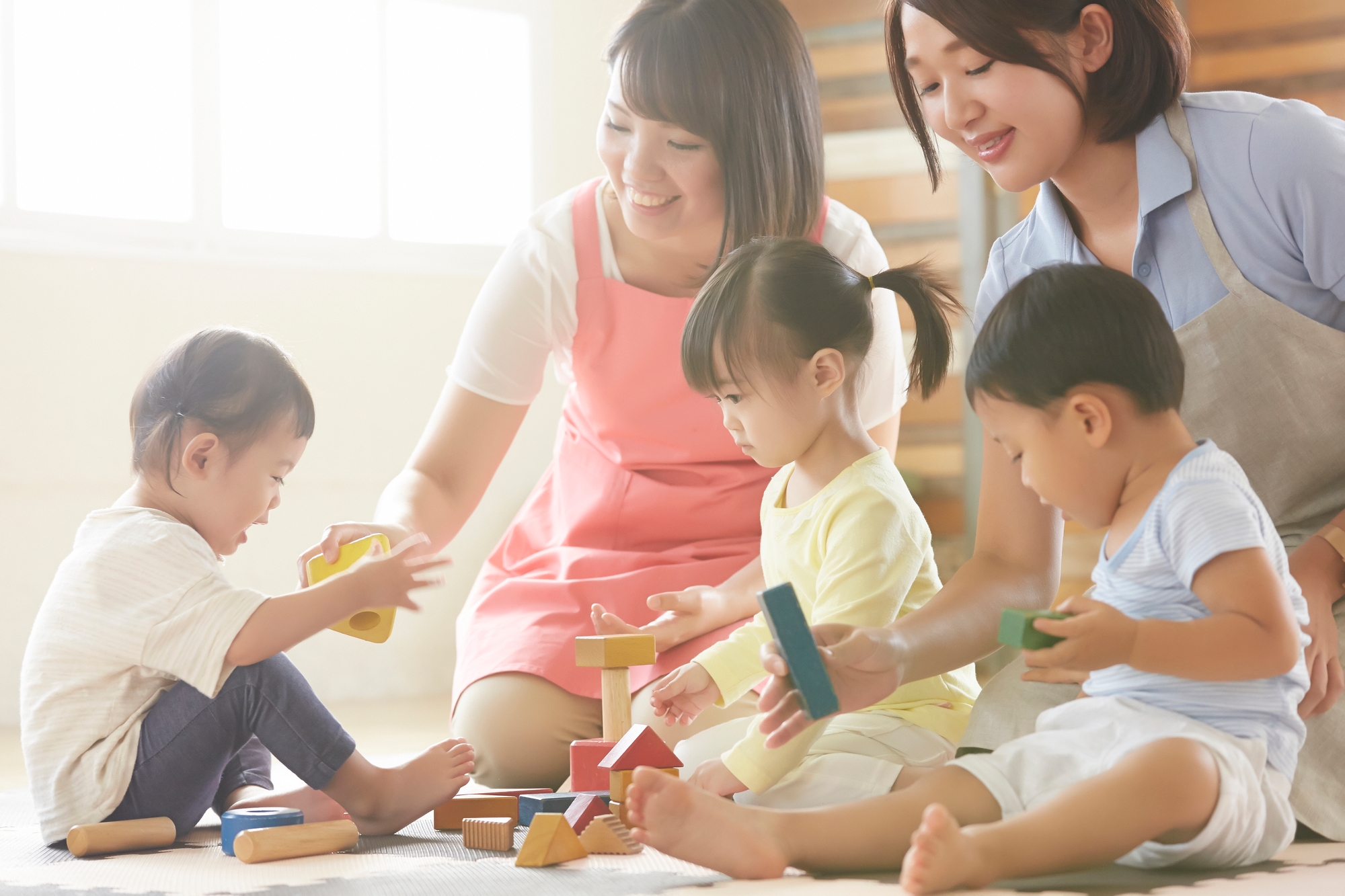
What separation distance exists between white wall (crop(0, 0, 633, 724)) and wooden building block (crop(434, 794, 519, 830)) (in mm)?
1639

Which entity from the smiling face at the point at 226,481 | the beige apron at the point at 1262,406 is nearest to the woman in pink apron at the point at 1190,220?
the beige apron at the point at 1262,406

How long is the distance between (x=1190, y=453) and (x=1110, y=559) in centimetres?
10

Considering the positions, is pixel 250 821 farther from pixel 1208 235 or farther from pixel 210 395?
pixel 1208 235

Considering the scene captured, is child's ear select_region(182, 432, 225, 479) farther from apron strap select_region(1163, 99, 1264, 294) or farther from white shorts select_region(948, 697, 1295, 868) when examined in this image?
apron strap select_region(1163, 99, 1264, 294)

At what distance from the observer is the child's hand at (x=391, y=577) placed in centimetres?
118

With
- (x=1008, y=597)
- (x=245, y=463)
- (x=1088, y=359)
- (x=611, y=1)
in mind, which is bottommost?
(x=1008, y=597)

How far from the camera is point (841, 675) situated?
1009mm

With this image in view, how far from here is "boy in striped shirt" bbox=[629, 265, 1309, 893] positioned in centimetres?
87

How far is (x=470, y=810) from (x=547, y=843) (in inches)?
9.2

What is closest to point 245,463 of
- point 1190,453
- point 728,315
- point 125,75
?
point 728,315

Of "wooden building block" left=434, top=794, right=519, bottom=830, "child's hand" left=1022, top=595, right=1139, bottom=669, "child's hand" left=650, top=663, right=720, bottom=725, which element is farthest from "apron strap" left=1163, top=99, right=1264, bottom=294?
"wooden building block" left=434, top=794, right=519, bottom=830

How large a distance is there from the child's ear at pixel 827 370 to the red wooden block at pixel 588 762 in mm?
409

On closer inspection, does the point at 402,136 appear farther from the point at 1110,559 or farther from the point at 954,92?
the point at 1110,559

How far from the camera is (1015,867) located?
2.83ft
